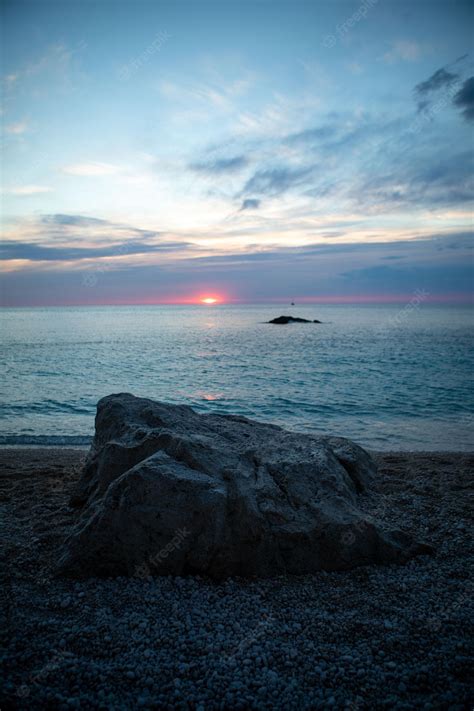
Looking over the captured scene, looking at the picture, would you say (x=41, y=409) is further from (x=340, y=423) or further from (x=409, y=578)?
(x=409, y=578)

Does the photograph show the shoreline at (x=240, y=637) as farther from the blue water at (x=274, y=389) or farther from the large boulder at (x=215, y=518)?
the blue water at (x=274, y=389)

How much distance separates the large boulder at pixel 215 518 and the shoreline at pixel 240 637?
270 mm

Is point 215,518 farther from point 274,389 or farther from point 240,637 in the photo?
point 274,389

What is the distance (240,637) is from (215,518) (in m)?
1.69

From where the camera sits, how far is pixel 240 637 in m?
5.29

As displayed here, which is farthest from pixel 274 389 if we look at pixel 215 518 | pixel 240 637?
pixel 240 637

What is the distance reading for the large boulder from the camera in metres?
6.48

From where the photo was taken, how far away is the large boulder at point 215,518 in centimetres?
648

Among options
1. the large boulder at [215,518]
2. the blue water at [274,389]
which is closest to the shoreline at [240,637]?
the large boulder at [215,518]

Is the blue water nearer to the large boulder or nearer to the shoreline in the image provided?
the large boulder

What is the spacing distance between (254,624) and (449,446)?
1481 cm

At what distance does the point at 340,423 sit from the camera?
21219 millimetres

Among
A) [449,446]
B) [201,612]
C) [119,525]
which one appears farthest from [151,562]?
[449,446]

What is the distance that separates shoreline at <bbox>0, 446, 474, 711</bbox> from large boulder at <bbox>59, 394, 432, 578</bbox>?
0.89 feet
